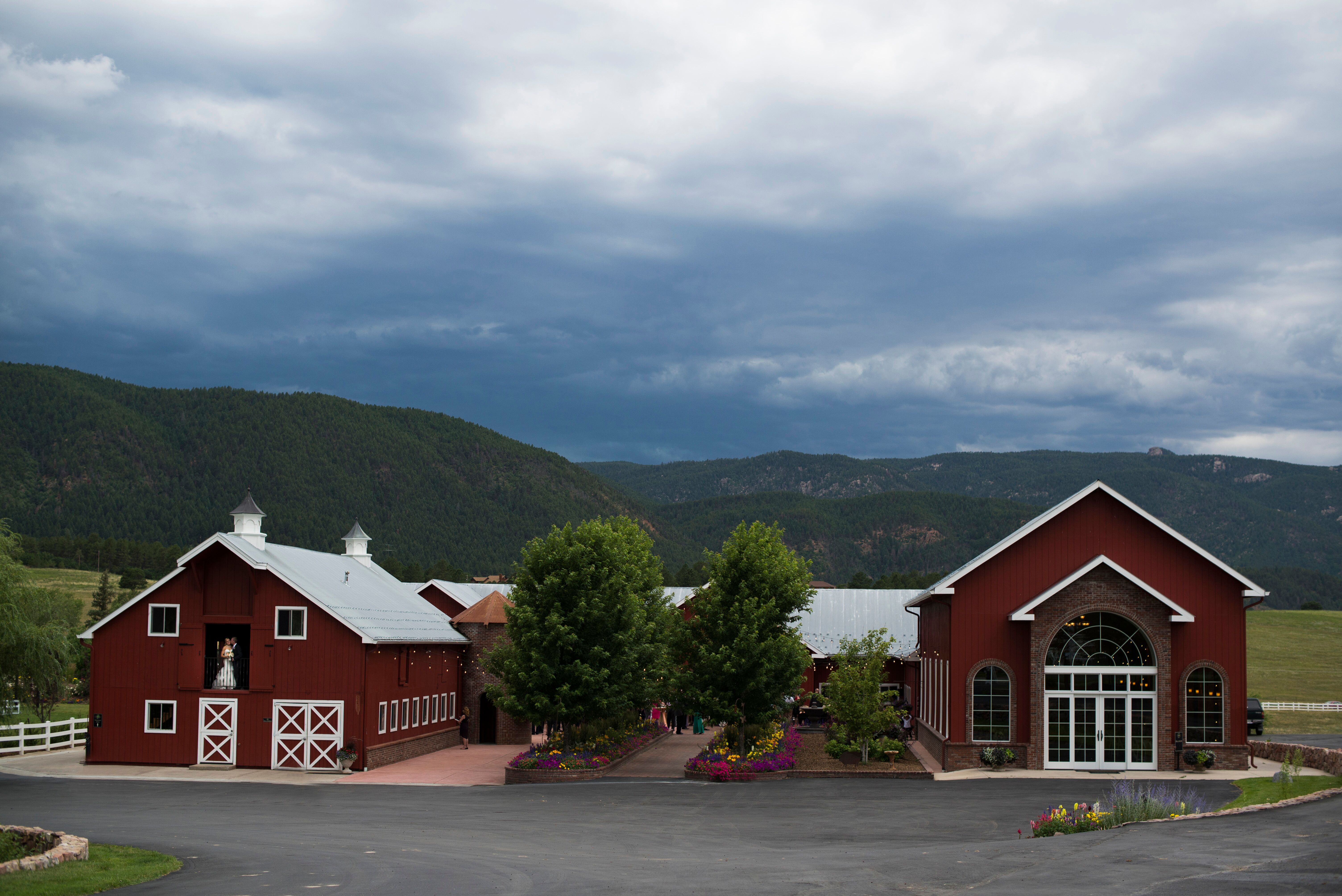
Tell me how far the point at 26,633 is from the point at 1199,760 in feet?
114

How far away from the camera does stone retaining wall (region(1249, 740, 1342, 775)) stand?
31.1 m

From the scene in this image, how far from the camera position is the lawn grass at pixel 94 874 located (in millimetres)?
16031

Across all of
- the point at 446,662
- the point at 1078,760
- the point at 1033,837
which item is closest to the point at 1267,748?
the point at 1078,760

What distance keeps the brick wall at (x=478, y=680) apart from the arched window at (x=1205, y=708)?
25695 mm

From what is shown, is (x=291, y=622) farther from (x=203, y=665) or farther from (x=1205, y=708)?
(x=1205, y=708)

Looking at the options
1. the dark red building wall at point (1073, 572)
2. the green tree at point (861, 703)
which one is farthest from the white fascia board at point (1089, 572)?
the green tree at point (861, 703)

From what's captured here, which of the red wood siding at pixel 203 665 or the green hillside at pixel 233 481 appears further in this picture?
the green hillside at pixel 233 481

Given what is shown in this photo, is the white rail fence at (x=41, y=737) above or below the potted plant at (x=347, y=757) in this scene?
below

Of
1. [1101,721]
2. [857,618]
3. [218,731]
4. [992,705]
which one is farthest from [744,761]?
[857,618]

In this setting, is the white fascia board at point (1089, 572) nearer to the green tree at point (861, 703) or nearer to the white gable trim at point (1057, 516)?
the white gable trim at point (1057, 516)

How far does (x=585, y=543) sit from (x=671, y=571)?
138397 millimetres

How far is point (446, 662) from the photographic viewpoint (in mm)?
44750

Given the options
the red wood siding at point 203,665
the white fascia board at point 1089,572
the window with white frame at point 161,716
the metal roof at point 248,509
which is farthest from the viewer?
the metal roof at point 248,509

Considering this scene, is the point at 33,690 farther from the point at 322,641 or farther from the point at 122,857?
the point at 122,857
